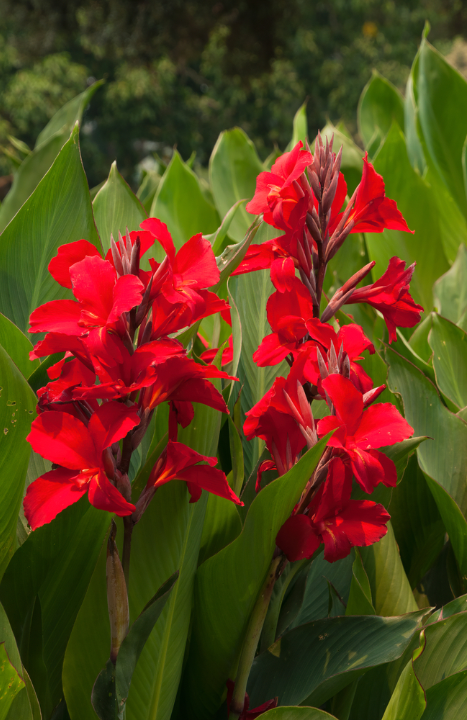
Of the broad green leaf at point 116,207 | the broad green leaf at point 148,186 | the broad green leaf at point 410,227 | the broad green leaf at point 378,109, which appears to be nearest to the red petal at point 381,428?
the broad green leaf at point 116,207

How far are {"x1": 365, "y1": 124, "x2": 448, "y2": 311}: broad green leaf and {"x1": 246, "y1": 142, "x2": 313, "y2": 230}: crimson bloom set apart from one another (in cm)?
57

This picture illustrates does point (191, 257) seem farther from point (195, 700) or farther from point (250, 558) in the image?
point (195, 700)

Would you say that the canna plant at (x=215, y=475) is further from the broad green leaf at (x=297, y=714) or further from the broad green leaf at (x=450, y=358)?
the broad green leaf at (x=450, y=358)

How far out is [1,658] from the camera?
0.42 m

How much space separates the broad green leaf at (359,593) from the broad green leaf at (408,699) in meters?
0.10

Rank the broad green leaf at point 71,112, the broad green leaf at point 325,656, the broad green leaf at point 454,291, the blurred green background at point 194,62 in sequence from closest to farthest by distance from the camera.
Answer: the broad green leaf at point 325,656 < the broad green leaf at point 454,291 < the broad green leaf at point 71,112 < the blurred green background at point 194,62

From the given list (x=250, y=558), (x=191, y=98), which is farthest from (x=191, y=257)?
(x=191, y=98)

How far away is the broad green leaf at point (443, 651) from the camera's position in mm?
527

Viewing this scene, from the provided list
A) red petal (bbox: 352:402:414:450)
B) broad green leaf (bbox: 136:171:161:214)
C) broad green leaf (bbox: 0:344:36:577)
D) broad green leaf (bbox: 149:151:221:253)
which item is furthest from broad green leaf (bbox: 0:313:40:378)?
broad green leaf (bbox: 136:171:161:214)

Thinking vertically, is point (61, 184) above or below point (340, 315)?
above

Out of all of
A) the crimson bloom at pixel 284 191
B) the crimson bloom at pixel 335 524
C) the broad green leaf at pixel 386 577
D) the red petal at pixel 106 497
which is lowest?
the broad green leaf at pixel 386 577

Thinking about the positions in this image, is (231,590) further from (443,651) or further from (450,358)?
(450,358)

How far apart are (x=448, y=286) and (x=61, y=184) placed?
662mm

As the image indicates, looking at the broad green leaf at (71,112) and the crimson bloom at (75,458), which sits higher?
the broad green leaf at (71,112)
